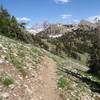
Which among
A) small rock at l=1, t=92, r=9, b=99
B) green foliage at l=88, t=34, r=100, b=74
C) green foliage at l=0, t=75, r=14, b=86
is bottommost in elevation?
green foliage at l=88, t=34, r=100, b=74

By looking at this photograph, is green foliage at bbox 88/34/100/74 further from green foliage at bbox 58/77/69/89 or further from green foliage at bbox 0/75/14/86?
green foliage at bbox 0/75/14/86

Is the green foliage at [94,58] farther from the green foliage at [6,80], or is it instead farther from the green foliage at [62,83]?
the green foliage at [6,80]

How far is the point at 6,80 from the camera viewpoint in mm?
20891

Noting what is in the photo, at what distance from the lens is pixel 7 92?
19594 millimetres

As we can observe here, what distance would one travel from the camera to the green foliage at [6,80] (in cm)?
2064

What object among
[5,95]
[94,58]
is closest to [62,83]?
[5,95]

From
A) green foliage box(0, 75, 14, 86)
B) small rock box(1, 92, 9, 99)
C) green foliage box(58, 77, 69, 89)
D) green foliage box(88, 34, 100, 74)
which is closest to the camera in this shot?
small rock box(1, 92, 9, 99)

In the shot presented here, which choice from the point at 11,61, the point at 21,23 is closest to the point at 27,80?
the point at 11,61

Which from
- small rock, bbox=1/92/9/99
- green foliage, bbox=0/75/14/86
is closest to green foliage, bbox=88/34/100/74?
green foliage, bbox=0/75/14/86

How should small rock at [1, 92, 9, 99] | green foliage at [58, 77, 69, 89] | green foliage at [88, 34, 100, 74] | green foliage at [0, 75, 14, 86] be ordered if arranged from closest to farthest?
small rock at [1, 92, 9, 99], green foliage at [0, 75, 14, 86], green foliage at [58, 77, 69, 89], green foliage at [88, 34, 100, 74]

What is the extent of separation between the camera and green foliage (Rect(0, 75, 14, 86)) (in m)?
20.6

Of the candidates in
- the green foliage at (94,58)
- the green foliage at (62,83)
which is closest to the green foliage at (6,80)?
the green foliage at (62,83)

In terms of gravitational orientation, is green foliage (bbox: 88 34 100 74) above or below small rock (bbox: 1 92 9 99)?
below

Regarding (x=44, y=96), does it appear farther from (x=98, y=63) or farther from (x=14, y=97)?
(x=98, y=63)
